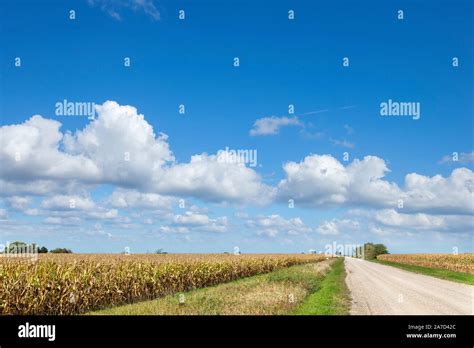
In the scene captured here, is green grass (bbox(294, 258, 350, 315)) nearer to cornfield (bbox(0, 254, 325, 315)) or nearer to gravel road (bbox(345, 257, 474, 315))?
gravel road (bbox(345, 257, 474, 315))

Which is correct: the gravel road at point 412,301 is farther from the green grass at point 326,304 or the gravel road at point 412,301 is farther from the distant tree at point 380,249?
the distant tree at point 380,249

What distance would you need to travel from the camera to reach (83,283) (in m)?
20.1

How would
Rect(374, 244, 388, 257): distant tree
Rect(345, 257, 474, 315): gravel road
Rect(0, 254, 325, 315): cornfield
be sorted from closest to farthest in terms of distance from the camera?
1. Rect(0, 254, 325, 315): cornfield
2. Rect(345, 257, 474, 315): gravel road
3. Rect(374, 244, 388, 257): distant tree

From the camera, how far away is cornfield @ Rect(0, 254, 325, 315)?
17438mm

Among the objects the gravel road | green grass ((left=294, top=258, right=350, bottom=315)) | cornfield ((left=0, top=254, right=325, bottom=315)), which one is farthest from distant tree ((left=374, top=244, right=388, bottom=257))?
green grass ((left=294, top=258, right=350, bottom=315))

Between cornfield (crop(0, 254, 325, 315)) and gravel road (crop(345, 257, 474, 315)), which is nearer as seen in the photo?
cornfield (crop(0, 254, 325, 315))

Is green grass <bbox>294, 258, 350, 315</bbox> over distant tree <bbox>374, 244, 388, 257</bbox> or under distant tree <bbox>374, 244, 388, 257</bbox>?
over

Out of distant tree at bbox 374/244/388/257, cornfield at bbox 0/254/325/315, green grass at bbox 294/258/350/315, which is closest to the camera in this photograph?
cornfield at bbox 0/254/325/315

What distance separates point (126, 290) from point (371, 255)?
16570cm

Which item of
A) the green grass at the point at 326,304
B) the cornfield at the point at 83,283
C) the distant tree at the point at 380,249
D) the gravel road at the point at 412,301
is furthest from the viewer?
the distant tree at the point at 380,249

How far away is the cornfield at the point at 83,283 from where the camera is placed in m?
17.4

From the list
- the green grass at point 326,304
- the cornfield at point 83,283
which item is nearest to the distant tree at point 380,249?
the cornfield at point 83,283

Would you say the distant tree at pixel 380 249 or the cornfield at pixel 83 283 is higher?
the cornfield at pixel 83 283
